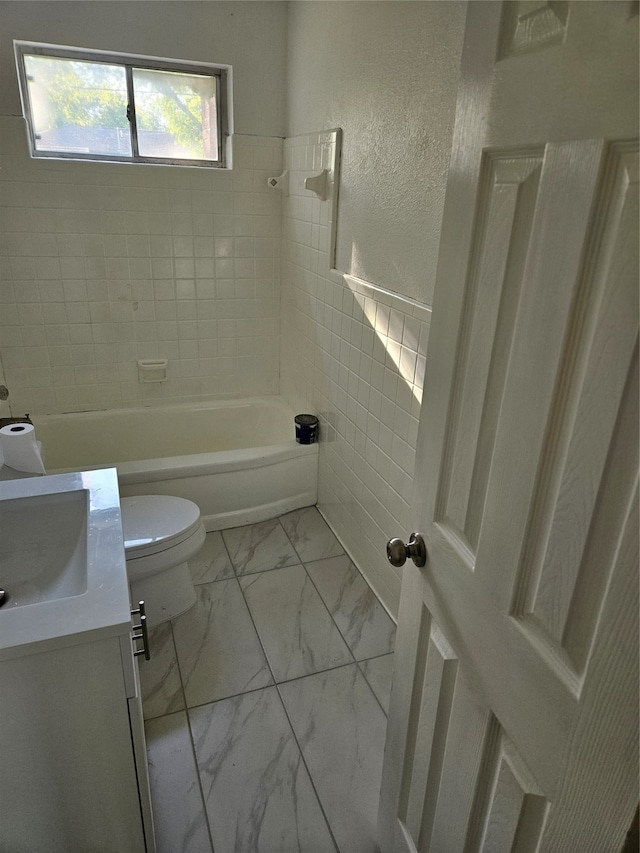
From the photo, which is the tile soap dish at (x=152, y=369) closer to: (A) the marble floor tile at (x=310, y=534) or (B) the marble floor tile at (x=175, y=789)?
(A) the marble floor tile at (x=310, y=534)

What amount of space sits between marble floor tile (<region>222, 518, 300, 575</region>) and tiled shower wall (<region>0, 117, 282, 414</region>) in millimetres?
1005

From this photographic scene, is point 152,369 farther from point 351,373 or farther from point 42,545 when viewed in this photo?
point 42,545

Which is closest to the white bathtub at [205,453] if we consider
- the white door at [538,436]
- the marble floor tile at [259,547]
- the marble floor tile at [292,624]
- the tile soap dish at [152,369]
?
the marble floor tile at [259,547]

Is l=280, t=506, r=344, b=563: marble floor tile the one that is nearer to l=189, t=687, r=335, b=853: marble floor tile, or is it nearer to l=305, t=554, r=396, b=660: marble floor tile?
l=305, t=554, r=396, b=660: marble floor tile

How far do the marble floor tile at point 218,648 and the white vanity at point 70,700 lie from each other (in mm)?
585

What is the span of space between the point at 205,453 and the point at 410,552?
1990 millimetres

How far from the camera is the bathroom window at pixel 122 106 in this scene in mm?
2582

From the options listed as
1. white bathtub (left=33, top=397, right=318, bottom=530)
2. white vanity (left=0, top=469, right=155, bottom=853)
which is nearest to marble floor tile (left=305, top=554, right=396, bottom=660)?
white bathtub (left=33, top=397, right=318, bottom=530)

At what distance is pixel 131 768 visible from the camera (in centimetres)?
114

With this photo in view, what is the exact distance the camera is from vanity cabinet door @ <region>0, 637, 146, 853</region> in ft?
3.26

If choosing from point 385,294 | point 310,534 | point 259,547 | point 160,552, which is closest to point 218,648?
point 160,552

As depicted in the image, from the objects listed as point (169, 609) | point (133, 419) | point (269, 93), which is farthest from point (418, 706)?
point (269, 93)

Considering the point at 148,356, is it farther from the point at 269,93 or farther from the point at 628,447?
the point at 628,447

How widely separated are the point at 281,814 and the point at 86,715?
75cm
